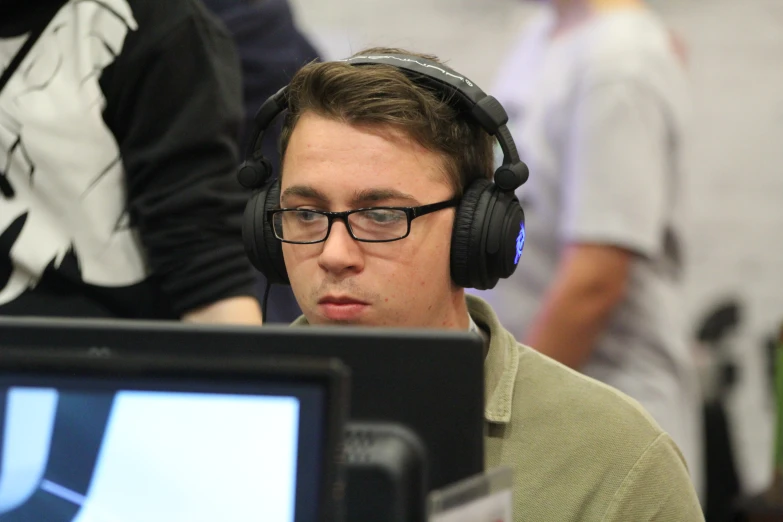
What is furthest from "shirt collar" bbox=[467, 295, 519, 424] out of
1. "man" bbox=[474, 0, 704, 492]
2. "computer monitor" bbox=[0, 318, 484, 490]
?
"man" bbox=[474, 0, 704, 492]

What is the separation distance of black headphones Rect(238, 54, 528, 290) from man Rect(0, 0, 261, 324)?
11.1 inches

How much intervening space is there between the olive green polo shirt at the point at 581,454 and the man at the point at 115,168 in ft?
1.92

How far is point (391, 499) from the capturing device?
703 millimetres

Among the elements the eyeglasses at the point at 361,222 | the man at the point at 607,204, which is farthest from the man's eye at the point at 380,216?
the man at the point at 607,204

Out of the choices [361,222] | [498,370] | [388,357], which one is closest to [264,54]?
[361,222]

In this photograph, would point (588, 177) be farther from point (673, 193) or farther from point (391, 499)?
point (391, 499)

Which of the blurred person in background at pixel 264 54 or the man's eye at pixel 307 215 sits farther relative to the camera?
the blurred person in background at pixel 264 54

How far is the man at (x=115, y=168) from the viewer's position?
1.65 metres

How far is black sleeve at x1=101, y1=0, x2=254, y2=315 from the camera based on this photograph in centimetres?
167

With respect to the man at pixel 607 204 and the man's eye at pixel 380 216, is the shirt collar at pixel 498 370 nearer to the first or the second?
the man's eye at pixel 380 216

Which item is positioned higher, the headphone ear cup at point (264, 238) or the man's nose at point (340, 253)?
the man's nose at point (340, 253)

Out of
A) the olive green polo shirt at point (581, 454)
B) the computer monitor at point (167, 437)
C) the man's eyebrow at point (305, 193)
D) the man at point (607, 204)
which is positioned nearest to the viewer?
the computer monitor at point (167, 437)

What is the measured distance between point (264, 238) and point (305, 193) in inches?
4.2

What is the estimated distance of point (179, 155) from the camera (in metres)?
1.69
